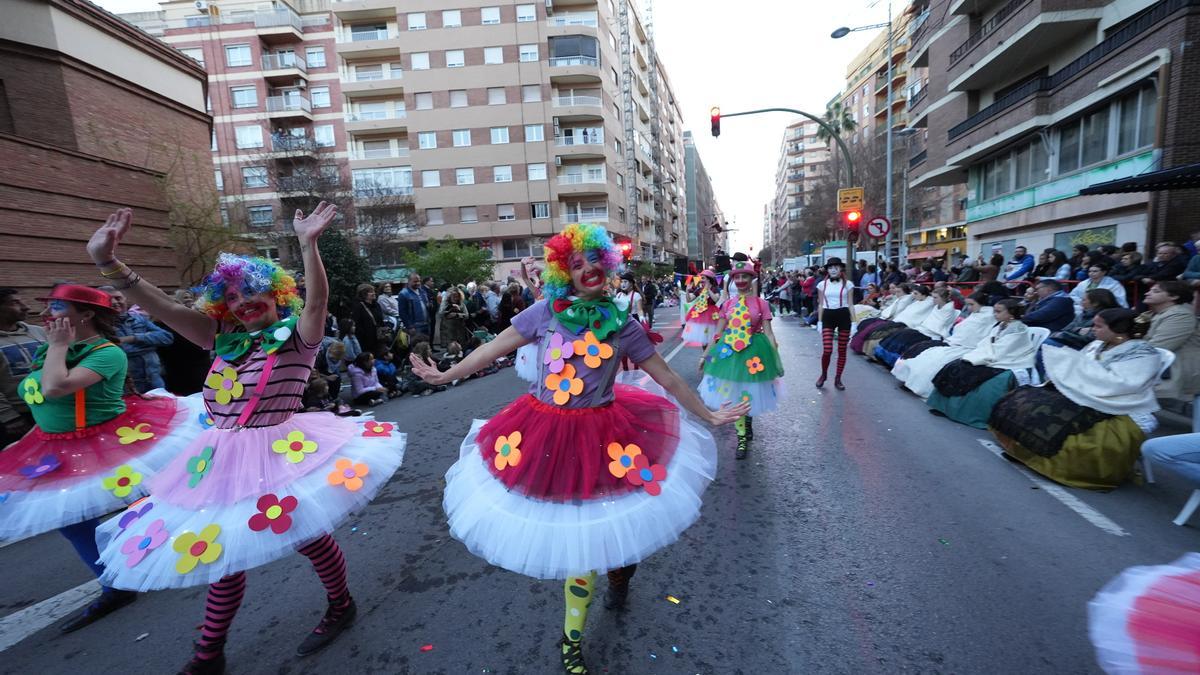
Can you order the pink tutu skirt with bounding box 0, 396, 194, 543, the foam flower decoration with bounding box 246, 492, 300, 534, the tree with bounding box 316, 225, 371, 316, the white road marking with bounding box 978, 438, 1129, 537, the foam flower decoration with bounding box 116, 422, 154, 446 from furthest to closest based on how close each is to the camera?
1. the tree with bounding box 316, 225, 371, 316
2. the white road marking with bounding box 978, 438, 1129, 537
3. the foam flower decoration with bounding box 116, 422, 154, 446
4. the pink tutu skirt with bounding box 0, 396, 194, 543
5. the foam flower decoration with bounding box 246, 492, 300, 534

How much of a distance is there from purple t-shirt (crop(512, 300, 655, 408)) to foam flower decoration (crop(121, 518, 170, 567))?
169 cm

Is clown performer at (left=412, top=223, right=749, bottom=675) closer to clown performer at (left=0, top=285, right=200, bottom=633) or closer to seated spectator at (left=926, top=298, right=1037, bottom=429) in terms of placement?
clown performer at (left=0, top=285, right=200, bottom=633)

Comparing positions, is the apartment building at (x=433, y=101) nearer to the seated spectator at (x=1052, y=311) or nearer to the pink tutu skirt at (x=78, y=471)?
the seated spectator at (x=1052, y=311)

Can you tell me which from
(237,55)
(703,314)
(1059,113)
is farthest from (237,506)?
(237,55)

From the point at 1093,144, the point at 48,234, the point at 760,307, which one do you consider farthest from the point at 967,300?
the point at 48,234

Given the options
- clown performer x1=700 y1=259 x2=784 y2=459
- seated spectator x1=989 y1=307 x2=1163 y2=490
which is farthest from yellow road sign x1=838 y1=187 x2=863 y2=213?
clown performer x1=700 y1=259 x2=784 y2=459

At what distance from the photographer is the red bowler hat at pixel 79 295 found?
3.03 metres

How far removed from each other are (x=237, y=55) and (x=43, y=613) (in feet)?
160

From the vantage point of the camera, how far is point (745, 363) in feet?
18.2

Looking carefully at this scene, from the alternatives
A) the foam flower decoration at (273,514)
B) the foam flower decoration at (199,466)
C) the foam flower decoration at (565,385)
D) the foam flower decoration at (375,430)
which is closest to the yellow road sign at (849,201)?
the foam flower decoration at (565,385)

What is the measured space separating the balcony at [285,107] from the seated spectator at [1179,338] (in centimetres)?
4736

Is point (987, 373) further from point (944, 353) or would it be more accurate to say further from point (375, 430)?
point (375, 430)

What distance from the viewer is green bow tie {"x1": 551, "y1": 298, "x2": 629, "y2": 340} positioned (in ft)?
8.57

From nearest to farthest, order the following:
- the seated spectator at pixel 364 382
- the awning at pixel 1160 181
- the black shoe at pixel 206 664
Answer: the black shoe at pixel 206 664
the awning at pixel 1160 181
the seated spectator at pixel 364 382
